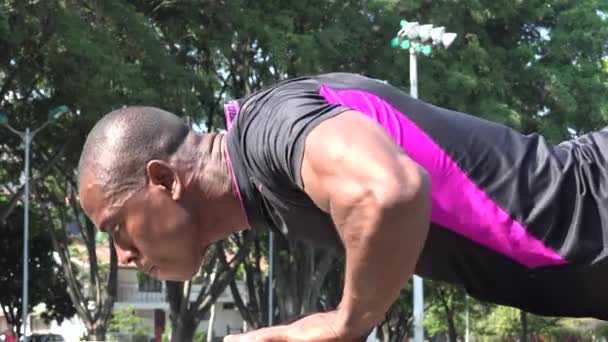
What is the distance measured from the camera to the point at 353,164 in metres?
1.57

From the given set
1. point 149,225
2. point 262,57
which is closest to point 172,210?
point 149,225

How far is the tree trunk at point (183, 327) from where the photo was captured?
26.7 m

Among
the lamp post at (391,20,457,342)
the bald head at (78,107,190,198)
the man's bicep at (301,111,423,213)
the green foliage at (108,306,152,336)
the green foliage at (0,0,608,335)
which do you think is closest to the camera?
the man's bicep at (301,111,423,213)

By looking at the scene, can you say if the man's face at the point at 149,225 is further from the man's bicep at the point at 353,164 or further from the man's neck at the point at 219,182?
the man's bicep at the point at 353,164

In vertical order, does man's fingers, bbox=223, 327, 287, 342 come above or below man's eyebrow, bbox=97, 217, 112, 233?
below

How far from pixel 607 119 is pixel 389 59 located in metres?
5.34

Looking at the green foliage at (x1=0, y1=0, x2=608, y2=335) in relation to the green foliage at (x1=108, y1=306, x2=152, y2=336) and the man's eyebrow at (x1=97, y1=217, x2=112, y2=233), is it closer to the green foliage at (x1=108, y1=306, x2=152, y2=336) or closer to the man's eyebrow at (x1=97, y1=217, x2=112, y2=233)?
the man's eyebrow at (x1=97, y1=217, x2=112, y2=233)

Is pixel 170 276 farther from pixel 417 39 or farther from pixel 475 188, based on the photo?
pixel 417 39

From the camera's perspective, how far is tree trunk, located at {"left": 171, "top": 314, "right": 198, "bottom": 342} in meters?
26.7

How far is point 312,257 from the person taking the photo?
26.4 m

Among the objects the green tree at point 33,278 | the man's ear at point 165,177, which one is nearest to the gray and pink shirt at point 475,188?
the man's ear at point 165,177

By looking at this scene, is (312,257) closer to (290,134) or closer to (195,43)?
(195,43)

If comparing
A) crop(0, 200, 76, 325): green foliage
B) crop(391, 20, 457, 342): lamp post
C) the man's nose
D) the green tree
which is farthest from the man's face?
crop(0, 200, 76, 325): green foliage

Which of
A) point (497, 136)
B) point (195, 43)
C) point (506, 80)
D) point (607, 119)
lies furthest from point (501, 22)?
point (497, 136)
